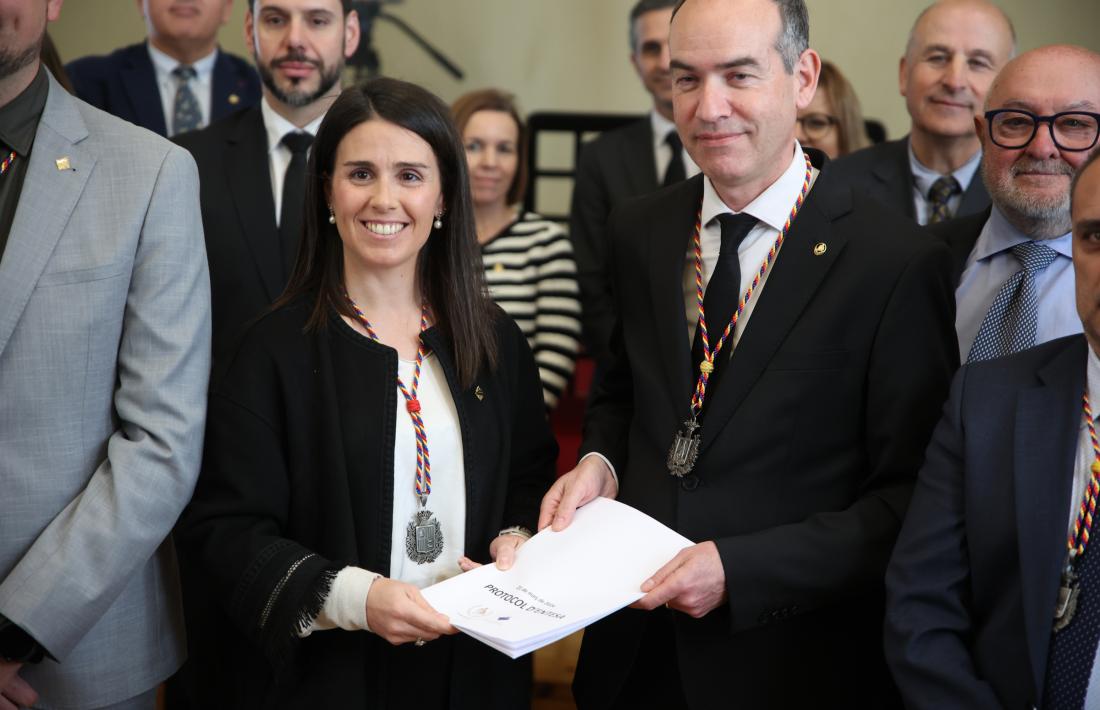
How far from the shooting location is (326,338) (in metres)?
2.09

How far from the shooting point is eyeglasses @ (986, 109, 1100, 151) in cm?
229

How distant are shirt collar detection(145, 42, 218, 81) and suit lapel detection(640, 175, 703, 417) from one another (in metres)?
2.22

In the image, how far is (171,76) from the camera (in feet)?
12.6

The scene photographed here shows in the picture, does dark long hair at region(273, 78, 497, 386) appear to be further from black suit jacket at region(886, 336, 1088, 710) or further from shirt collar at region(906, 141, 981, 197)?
shirt collar at region(906, 141, 981, 197)

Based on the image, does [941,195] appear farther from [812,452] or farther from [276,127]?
[276,127]

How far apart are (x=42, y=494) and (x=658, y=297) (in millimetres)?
1137

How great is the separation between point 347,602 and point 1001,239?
60.1 inches

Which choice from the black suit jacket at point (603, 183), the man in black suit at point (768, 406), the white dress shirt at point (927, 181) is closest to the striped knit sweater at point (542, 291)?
the black suit jacket at point (603, 183)

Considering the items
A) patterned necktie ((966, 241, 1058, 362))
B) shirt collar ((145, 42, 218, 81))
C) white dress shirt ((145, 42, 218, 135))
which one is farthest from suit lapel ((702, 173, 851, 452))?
shirt collar ((145, 42, 218, 81))

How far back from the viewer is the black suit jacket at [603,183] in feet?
12.7

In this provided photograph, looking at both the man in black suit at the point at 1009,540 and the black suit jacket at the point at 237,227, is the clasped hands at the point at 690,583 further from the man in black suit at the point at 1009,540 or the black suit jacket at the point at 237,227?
the black suit jacket at the point at 237,227

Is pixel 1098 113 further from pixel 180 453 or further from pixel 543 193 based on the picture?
pixel 543 193

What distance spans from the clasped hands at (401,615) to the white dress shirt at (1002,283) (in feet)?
3.99

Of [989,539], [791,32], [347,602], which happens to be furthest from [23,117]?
[989,539]
